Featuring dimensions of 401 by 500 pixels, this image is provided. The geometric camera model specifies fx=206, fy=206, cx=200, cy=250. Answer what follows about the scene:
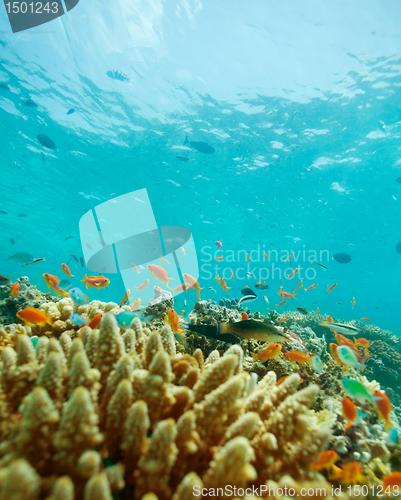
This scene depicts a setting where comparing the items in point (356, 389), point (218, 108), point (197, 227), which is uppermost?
point (197, 227)

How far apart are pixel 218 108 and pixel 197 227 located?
1598 cm

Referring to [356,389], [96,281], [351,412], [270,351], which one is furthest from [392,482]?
[96,281]

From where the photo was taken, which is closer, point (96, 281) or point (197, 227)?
point (96, 281)

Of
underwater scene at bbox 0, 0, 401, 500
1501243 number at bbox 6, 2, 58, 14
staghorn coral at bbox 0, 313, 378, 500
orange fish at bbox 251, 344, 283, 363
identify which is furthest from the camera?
1501243 number at bbox 6, 2, 58, 14

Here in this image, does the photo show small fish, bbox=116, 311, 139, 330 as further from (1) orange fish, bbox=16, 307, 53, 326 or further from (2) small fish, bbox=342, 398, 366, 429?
(2) small fish, bbox=342, 398, 366, 429

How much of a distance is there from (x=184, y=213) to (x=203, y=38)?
1539 centimetres

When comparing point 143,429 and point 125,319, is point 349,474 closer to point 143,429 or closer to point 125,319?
point 143,429

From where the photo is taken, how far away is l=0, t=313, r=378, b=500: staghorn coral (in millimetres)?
1035

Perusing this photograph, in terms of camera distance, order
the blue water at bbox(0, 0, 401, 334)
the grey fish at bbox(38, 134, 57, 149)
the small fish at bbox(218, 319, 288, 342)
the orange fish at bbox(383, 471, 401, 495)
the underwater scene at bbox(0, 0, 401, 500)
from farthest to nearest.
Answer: the blue water at bbox(0, 0, 401, 334), the grey fish at bbox(38, 134, 57, 149), the small fish at bbox(218, 319, 288, 342), the orange fish at bbox(383, 471, 401, 495), the underwater scene at bbox(0, 0, 401, 500)

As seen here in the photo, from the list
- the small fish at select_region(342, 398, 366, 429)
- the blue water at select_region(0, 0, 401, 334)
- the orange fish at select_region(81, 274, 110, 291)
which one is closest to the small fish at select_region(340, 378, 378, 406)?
the small fish at select_region(342, 398, 366, 429)

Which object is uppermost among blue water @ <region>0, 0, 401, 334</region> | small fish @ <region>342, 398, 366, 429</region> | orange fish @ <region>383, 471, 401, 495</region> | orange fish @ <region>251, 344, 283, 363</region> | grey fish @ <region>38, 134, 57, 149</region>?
blue water @ <region>0, 0, 401, 334</region>

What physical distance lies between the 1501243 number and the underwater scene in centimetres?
8

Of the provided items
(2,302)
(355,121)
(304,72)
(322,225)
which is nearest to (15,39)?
(2,302)

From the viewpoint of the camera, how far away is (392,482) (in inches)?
71.6
